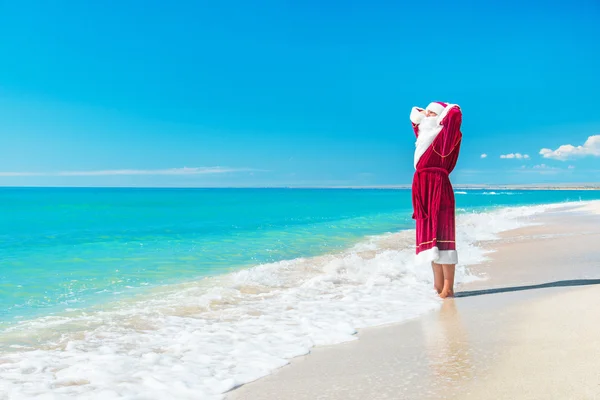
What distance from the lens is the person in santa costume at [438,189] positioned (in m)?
5.12

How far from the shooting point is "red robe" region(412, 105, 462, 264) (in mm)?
5113

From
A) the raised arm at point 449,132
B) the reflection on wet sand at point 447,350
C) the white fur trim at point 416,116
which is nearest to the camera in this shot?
the reflection on wet sand at point 447,350

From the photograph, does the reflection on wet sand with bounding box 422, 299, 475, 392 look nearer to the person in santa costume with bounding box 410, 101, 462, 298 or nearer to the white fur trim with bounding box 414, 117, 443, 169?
the person in santa costume with bounding box 410, 101, 462, 298

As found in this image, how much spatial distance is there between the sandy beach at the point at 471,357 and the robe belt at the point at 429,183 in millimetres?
977

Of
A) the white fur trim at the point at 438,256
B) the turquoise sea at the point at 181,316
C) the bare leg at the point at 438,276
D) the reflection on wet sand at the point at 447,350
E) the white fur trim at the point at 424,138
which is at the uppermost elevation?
the white fur trim at the point at 424,138

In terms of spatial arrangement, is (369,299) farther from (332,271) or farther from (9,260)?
(9,260)

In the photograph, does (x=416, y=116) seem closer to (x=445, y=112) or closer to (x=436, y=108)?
(x=436, y=108)

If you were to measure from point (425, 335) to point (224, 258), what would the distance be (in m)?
7.58

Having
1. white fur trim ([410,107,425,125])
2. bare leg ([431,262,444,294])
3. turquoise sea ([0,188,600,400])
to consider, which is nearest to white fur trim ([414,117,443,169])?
white fur trim ([410,107,425,125])

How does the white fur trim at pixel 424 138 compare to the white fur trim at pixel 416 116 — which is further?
the white fur trim at pixel 416 116

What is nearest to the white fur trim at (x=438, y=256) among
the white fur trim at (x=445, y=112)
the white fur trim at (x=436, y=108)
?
the white fur trim at (x=445, y=112)

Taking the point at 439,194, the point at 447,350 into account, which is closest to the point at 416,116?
the point at 439,194

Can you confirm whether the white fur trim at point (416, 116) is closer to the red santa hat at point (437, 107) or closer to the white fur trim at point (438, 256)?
the red santa hat at point (437, 107)

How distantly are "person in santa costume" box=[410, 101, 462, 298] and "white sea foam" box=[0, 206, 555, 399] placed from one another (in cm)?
41
